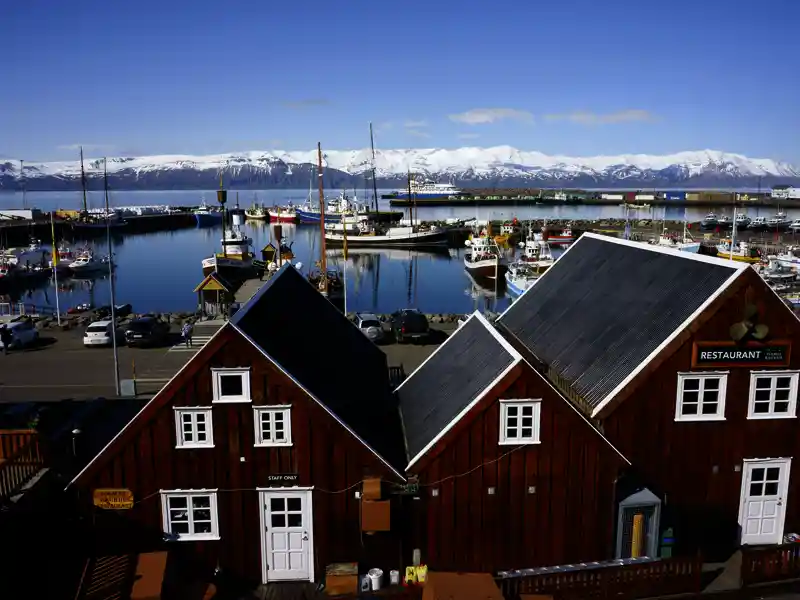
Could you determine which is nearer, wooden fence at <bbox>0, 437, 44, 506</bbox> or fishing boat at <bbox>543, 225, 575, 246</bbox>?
wooden fence at <bbox>0, 437, 44, 506</bbox>

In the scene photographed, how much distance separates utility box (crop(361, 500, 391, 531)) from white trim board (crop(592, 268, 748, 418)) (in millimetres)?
4977

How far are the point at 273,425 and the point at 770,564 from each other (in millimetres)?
10419

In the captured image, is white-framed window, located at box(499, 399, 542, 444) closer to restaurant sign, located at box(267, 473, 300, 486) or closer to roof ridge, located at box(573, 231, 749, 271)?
restaurant sign, located at box(267, 473, 300, 486)

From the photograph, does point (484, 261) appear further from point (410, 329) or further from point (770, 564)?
point (770, 564)

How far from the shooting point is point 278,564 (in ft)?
45.0

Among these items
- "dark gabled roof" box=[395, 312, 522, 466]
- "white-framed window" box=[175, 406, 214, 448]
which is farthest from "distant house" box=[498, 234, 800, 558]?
"white-framed window" box=[175, 406, 214, 448]

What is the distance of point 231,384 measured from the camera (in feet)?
43.5

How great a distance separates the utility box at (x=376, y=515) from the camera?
42.0ft

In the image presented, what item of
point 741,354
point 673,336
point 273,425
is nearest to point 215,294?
point 273,425

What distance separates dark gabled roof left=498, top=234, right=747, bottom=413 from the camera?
14.8 metres

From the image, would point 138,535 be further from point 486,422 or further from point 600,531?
point 600,531

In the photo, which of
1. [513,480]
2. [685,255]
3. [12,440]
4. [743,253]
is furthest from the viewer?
[743,253]

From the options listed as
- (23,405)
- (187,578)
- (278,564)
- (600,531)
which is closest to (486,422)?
(600,531)

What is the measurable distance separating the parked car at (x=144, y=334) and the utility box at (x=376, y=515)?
2635 cm
